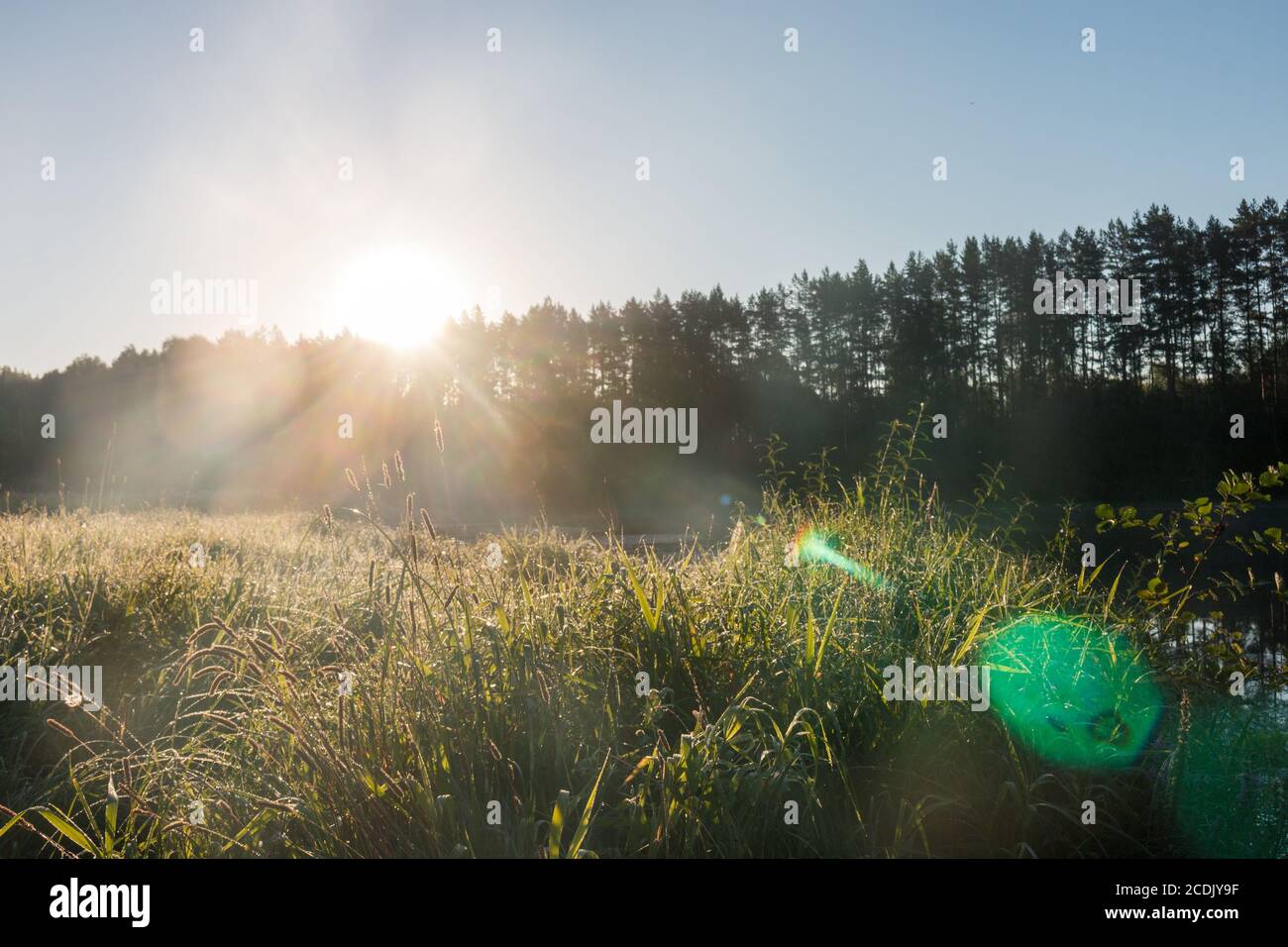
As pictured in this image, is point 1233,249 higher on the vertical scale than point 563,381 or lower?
higher

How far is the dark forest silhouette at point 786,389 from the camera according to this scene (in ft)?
107

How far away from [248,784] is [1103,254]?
141 feet

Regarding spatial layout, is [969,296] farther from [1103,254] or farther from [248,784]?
[248,784]

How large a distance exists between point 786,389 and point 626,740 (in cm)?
3705

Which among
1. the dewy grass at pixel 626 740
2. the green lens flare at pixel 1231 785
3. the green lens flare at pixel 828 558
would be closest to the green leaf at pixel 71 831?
the dewy grass at pixel 626 740

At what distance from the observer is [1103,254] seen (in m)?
37.0

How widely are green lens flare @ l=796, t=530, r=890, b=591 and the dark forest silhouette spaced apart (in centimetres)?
2375

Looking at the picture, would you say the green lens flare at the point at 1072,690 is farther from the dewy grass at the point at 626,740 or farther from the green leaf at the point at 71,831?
the green leaf at the point at 71,831

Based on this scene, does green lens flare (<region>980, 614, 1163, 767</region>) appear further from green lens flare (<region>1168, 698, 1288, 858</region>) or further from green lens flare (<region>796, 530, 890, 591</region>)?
green lens flare (<region>796, 530, 890, 591</region>)

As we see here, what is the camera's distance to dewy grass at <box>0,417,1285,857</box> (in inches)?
86.4

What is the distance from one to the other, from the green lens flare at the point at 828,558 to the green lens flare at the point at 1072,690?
637 millimetres

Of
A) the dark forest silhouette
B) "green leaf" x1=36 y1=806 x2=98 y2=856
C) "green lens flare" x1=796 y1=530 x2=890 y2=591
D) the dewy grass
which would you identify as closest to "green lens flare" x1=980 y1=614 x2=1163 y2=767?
the dewy grass

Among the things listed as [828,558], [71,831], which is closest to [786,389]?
[828,558]
